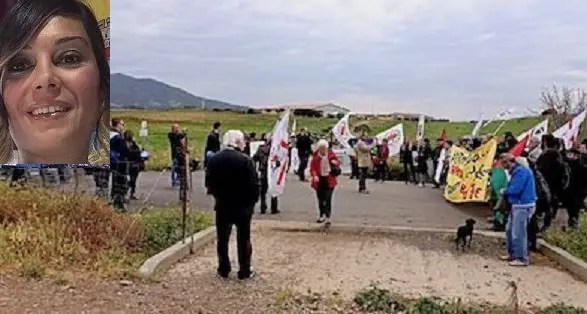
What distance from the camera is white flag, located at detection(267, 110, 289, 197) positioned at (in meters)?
17.2

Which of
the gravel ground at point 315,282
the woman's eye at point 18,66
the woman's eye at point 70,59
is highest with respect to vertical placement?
the woman's eye at point 70,59

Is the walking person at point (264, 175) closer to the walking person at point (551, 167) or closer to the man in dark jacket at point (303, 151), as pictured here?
the walking person at point (551, 167)

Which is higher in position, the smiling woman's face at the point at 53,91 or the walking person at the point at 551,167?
the smiling woman's face at the point at 53,91

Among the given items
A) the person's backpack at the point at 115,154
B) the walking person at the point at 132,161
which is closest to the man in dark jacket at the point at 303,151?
the walking person at the point at 132,161

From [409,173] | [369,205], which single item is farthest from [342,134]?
[369,205]

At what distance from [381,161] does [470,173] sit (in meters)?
10.8

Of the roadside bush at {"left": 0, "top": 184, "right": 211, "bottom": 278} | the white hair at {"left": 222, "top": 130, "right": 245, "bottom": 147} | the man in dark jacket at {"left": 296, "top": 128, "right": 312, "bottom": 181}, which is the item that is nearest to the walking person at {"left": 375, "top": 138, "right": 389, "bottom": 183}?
the man in dark jacket at {"left": 296, "top": 128, "right": 312, "bottom": 181}

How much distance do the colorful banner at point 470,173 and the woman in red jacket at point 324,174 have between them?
4436 mm

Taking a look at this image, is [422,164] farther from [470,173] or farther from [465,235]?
[465,235]

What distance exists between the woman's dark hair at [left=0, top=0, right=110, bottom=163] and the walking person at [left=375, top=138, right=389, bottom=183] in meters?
16.3

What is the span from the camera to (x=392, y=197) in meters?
22.3

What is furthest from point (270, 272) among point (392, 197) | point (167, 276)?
point (392, 197)

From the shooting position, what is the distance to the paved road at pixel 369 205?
56.0ft

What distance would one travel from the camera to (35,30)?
14.4m
